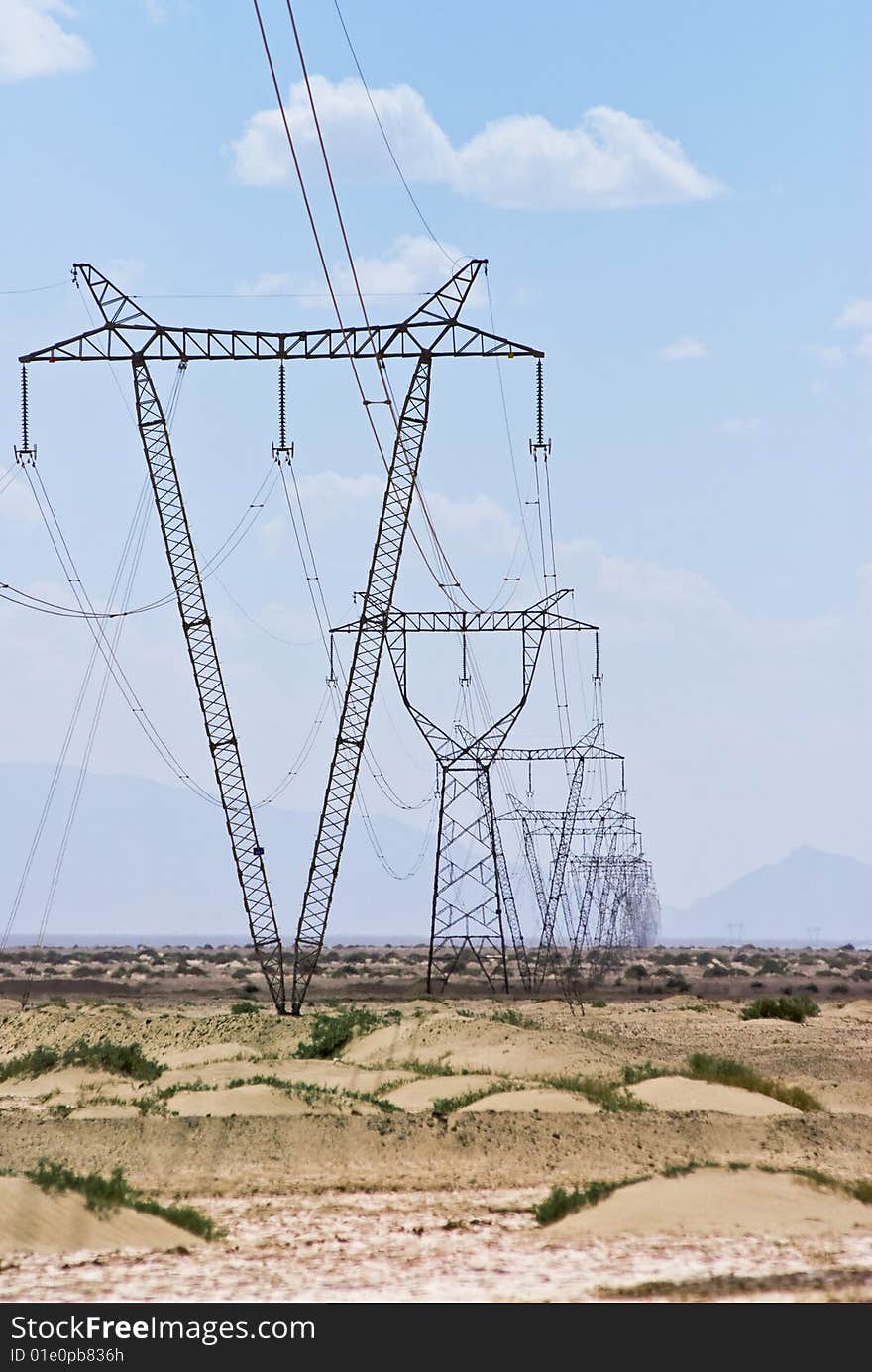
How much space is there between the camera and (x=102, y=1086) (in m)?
45.8

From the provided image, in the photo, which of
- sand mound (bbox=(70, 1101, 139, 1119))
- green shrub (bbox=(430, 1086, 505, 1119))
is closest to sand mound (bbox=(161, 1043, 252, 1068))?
sand mound (bbox=(70, 1101, 139, 1119))

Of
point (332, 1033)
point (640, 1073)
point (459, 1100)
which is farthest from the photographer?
point (332, 1033)

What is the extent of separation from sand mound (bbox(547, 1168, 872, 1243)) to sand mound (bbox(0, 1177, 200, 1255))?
546 cm

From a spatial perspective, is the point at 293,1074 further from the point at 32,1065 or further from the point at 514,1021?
the point at 514,1021

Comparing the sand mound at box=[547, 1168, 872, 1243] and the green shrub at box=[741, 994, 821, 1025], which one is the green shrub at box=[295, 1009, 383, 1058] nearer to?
the green shrub at box=[741, 994, 821, 1025]

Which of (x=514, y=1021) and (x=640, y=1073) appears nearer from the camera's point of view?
(x=640, y=1073)

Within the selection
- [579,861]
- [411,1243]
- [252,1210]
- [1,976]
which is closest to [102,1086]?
[252,1210]

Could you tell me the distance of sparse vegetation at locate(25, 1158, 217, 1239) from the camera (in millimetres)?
24172

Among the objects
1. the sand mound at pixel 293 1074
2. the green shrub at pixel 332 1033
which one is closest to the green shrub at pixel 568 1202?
the sand mound at pixel 293 1074

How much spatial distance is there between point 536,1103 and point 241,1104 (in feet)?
21.4

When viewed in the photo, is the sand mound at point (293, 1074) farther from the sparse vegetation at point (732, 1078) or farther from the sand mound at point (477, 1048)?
the sparse vegetation at point (732, 1078)

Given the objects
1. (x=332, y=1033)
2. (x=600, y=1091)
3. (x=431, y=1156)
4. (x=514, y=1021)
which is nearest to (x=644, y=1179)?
(x=431, y=1156)

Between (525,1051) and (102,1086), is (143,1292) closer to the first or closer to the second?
(102,1086)

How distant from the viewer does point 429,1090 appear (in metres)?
42.8
